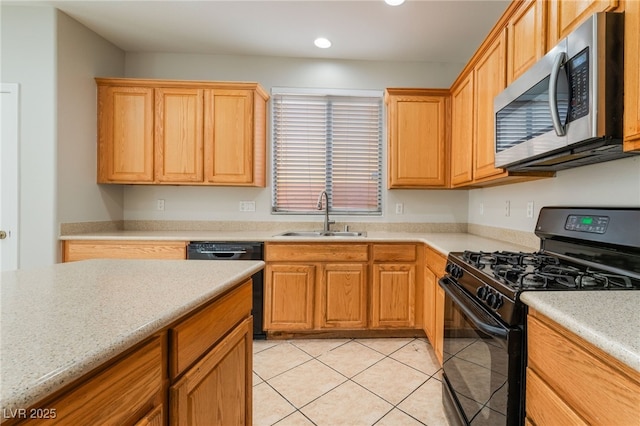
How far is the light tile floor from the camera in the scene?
1.66 metres

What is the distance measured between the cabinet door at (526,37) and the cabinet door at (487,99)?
8 centimetres

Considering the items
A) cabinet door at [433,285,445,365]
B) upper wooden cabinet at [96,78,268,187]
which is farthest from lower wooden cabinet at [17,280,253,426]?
upper wooden cabinet at [96,78,268,187]

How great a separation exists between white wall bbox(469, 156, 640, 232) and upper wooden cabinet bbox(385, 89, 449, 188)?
518 millimetres

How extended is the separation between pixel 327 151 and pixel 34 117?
2.49 m

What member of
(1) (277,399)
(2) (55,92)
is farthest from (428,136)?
(2) (55,92)

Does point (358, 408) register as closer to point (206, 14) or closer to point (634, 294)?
point (634, 294)

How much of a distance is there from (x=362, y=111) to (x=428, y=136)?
30.1 inches

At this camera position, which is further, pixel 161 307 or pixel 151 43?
pixel 151 43

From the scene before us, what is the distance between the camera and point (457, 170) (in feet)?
8.66

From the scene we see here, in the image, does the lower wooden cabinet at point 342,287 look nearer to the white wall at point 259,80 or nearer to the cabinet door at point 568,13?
the white wall at point 259,80

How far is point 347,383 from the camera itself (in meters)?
1.96

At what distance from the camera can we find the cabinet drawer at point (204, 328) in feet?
2.63

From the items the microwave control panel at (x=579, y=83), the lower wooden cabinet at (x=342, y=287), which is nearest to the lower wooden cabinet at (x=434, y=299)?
the lower wooden cabinet at (x=342, y=287)

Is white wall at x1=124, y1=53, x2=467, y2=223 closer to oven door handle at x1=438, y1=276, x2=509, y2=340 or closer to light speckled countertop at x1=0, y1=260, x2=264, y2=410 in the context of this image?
oven door handle at x1=438, y1=276, x2=509, y2=340
